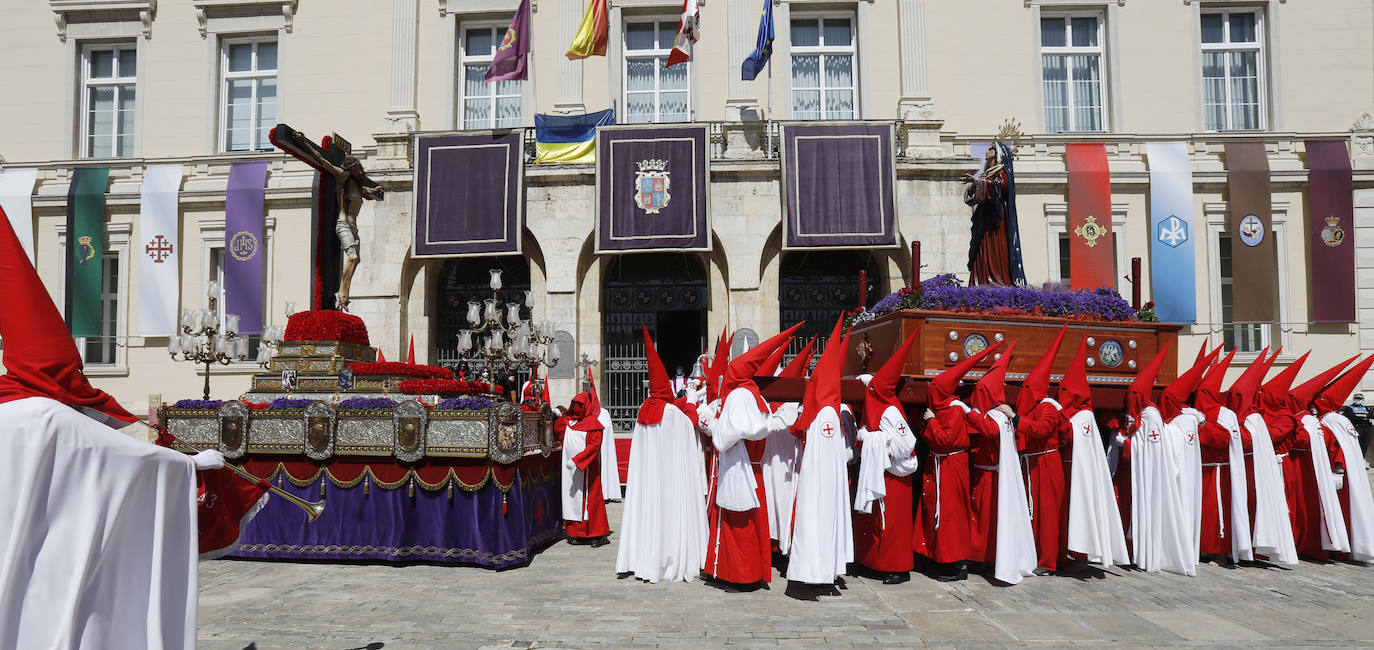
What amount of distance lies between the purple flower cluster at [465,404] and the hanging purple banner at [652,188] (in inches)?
359

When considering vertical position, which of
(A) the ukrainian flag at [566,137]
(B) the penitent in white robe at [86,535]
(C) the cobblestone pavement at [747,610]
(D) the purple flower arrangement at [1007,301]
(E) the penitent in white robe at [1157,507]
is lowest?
(C) the cobblestone pavement at [747,610]

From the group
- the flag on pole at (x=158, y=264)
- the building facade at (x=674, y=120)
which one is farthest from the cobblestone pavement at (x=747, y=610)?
the flag on pole at (x=158, y=264)

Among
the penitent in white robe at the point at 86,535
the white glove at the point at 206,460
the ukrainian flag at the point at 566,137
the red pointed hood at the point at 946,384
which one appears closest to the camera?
the penitent in white robe at the point at 86,535

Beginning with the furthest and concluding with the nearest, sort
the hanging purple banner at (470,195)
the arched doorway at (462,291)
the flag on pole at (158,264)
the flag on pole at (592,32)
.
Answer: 1. the arched doorway at (462,291)
2. the flag on pole at (158,264)
3. the hanging purple banner at (470,195)
4. the flag on pole at (592,32)

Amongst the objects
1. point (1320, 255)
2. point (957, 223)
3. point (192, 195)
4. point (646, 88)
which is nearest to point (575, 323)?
point (646, 88)

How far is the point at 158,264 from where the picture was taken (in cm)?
1858

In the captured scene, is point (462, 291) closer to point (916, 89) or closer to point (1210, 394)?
point (916, 89)

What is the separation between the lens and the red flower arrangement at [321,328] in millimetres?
8961

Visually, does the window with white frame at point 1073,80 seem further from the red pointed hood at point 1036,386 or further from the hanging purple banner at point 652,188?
the red pointed hood at point 1036,386

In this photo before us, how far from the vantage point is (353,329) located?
9273 millimetres

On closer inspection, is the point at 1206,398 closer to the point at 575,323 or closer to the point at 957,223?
the point at 957,223

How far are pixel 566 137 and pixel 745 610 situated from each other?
13.5 metres

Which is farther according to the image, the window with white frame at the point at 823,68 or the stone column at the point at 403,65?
the window with white frame at the point at 823,68

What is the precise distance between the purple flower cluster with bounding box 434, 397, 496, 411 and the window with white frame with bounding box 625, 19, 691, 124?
1236 cm
